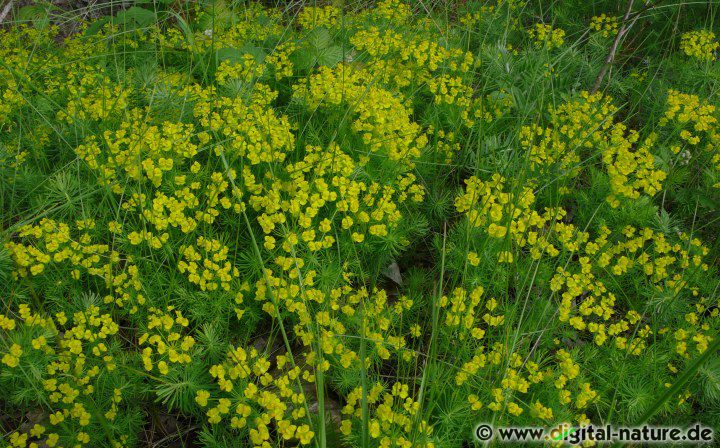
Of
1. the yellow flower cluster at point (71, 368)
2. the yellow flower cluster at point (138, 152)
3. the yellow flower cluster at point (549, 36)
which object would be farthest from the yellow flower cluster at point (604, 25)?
the yellow flower cluster at point (71, 368)

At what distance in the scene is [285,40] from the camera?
4.08 metres

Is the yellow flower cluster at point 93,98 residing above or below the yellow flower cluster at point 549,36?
below

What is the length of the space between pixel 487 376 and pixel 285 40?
274 cm

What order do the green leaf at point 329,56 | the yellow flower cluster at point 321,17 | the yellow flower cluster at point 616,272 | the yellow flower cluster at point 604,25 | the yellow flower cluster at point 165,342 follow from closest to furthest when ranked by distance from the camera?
the yellow flower cluster at point 165,342 < the yellow flower cluster at point 616,272 < the green leaf at point 329,56 < the yellow flower cluster at point 604,25 < the yellow flower cluster at point 321,17

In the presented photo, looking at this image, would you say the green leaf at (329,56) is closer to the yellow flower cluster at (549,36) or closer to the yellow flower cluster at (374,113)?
the yellow flower cluster at (374,113)

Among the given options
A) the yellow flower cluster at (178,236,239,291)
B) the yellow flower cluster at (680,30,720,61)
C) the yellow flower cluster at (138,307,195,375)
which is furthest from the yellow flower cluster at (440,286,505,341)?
the yellow flower cluster at (680,30,720,61)

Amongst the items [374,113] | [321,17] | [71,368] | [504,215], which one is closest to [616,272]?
[504,215]

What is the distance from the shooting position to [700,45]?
12.9 feet

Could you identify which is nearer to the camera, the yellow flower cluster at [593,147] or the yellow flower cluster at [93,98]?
the yellow flower cluster at [593,147]

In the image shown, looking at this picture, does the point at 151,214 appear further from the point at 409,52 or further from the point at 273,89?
the point at 409,52

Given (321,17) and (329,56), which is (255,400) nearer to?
(329,56)

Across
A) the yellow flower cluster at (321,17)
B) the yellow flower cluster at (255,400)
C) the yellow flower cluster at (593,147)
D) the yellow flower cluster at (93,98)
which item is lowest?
the yellow flower cluster at (255,400)

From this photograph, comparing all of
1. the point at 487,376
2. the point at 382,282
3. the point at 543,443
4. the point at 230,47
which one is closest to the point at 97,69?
the point at 230,47

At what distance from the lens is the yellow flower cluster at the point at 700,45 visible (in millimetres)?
3906
